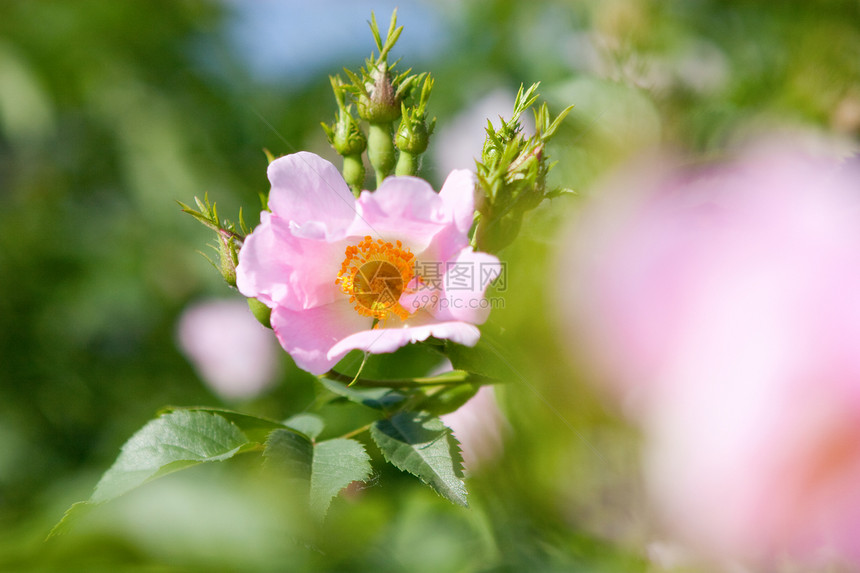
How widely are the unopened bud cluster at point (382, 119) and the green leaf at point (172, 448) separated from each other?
0.76 feet

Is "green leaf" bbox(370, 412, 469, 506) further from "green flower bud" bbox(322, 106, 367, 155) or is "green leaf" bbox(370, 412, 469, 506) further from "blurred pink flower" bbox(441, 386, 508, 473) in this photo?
"green flower bud" bbox(322, 106, 367, 155)

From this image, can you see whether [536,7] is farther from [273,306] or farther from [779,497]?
[779,497]

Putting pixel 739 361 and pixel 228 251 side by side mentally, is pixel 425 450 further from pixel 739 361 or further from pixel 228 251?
pixel 739 361

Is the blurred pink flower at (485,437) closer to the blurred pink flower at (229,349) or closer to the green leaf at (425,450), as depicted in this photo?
the green leaf at (425,450)

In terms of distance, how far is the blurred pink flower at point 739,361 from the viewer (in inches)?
6.1

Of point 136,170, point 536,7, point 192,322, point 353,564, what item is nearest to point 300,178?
point 353,564

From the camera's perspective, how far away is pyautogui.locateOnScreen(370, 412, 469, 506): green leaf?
46 centimetres

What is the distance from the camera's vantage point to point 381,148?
0.61 metres

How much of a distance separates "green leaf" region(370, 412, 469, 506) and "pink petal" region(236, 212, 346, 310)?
0.38ft

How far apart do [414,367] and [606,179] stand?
50 cm

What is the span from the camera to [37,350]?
209 cm

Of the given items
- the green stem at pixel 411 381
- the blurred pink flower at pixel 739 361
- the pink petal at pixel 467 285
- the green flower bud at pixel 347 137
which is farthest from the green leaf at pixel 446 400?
the blurred pink flower at pixel 739 361

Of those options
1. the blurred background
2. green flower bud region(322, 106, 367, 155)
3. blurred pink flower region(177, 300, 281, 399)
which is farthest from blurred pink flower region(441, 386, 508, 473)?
blurred pink flower region(177, 300, 281, 399)

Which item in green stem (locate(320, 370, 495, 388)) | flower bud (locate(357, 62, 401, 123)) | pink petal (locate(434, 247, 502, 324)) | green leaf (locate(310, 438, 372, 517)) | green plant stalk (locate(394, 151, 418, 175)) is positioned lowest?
green leaf (locate(310, 438, 372, 517))
